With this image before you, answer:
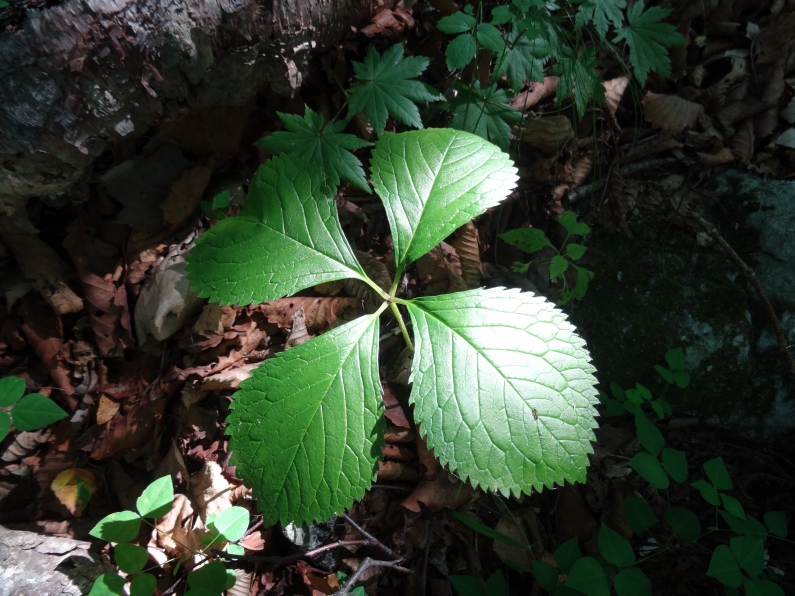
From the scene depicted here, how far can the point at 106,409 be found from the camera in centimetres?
192

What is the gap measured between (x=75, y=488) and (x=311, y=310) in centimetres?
117

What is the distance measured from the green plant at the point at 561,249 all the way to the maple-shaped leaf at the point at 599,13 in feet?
2.41

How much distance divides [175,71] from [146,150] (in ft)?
1.64

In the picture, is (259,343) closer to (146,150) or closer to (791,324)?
(146,150)

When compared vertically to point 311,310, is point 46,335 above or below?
above

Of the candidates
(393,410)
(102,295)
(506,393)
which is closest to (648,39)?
(506,393)

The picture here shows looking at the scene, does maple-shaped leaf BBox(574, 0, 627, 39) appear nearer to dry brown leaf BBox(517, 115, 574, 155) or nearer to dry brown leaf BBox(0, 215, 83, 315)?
dry brown leaf BBox(517, 115, 574, 155)

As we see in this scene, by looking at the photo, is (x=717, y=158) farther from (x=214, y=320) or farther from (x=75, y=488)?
(x=75, y=488)

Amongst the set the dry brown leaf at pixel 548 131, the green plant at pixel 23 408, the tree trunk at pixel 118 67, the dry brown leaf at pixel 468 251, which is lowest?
the dry brown leaf at pixel 468 251

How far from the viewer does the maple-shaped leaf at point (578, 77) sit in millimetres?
1957

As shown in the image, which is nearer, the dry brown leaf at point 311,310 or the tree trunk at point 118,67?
the tree trunk at point 118,67

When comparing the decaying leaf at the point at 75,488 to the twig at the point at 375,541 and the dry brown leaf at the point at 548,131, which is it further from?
the dry brown leaf at the point at 548,131

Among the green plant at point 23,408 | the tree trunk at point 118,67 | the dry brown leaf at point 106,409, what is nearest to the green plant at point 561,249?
the tree trunk at point 118,67

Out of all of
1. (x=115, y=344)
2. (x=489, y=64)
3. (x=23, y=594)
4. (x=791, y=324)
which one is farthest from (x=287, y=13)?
(x=791, y=324)
